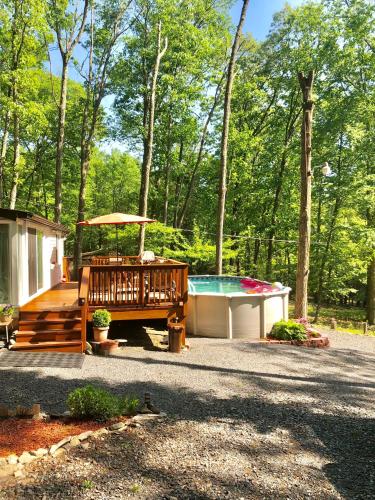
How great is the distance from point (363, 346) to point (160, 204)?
15.0 meters

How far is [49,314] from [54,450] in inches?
165

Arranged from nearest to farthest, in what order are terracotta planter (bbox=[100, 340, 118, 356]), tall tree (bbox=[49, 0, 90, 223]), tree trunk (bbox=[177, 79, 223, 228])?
terracotta planter (bbox=[100, 340, 118, 356]) → tall tree (bbox=[49, 0, 90, 223]) → tree trunk (bbox=[177, 79, 223, 228])

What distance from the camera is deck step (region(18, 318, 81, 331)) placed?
682 centimetres

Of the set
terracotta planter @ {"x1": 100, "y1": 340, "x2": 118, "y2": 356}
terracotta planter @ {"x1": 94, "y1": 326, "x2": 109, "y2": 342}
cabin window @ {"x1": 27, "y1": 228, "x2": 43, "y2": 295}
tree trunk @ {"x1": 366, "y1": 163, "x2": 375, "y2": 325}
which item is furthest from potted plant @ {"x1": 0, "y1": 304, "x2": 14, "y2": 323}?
tree trunk @ {"x1": 366, "y1": 163, "x2": 375, "y2": 325}

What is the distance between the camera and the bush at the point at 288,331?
864 cm

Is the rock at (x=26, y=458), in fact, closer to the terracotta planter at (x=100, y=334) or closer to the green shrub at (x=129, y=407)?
the green shrub at (x=129, y=407)

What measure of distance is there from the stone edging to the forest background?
11.7 metres

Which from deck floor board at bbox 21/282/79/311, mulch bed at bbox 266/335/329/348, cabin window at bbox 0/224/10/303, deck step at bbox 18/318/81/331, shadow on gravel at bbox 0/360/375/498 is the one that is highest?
cabin window at bbox 0/224/10/303

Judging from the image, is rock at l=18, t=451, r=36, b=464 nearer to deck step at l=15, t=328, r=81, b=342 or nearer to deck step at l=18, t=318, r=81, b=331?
deck step at l=15, t=328, r=81, b=342

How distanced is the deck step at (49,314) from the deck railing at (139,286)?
0.46 meters

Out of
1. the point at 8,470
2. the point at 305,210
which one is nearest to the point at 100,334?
the point at 8,470

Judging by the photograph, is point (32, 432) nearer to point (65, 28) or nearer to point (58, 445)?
point (58, 445)

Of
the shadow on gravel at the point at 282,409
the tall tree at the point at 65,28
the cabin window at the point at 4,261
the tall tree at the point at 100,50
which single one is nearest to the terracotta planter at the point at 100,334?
the shadow on gravel at the point at 282,409

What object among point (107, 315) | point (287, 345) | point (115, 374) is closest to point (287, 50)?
point (287, 345)
